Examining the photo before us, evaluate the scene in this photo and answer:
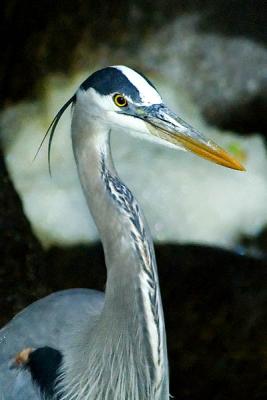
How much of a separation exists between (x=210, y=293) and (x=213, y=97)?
0.61 m

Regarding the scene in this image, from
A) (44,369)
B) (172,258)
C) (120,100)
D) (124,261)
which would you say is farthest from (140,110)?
(172,258)

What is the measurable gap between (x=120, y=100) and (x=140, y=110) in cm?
4

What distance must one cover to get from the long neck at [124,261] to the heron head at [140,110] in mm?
57

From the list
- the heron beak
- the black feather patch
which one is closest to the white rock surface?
the black feather patch

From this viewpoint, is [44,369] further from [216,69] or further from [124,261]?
[216,69]

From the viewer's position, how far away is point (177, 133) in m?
1.80

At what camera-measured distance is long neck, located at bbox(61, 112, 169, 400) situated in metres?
1.81

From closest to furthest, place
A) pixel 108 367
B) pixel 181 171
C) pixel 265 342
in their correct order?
pixel 108 367
pixel 265 342
pixel 181 171

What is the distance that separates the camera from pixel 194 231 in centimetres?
268

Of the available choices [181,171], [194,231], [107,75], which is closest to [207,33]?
[181,171]

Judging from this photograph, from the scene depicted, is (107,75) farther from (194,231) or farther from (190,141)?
(194,231)

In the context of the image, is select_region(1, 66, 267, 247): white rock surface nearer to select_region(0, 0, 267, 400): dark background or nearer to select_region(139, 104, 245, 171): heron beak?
select_region(0, 0, 267, 400): dark background

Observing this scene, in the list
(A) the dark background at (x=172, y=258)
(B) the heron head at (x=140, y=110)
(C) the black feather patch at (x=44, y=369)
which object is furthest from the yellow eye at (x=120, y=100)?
(A) the dark background at (x=172, y=258)

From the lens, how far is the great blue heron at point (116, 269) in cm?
180
